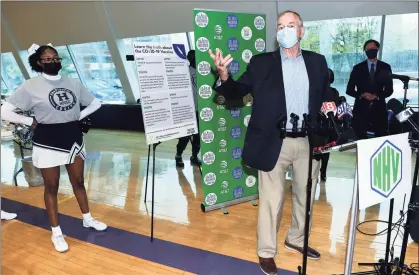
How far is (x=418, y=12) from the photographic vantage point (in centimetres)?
511

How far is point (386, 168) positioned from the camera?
1.60 metres

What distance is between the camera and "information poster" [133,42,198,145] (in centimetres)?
273

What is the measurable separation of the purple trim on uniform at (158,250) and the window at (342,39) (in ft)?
15.5

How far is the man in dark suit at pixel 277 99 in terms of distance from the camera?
2.14 meters

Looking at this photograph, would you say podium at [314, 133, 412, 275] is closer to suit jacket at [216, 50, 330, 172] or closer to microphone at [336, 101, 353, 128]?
microphone at [336, 101, 353, 128]

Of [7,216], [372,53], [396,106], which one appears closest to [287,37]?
[396,106]

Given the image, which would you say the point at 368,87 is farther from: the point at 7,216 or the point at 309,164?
the point at 7,216

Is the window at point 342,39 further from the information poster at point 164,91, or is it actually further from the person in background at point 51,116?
the person in background at point 51,116

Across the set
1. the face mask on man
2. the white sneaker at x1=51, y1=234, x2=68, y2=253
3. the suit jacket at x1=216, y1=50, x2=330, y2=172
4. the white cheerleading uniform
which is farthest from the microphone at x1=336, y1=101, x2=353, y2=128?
the white sneaker at x1=51, y1=234, x2=68, y2=253

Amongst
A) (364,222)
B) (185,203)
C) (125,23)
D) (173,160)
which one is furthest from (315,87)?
(125,23)

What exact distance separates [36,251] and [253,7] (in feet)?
16.0

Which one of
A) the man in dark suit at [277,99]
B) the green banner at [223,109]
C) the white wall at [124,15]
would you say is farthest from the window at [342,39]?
the man in dark suit at [277,99]

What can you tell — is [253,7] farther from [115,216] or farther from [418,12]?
[115,216]

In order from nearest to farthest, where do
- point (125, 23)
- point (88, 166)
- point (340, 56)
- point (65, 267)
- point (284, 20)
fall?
point (284, 20)
point (65, 267)
point (88, 166)
point (340, 56)
point (125, 23)
